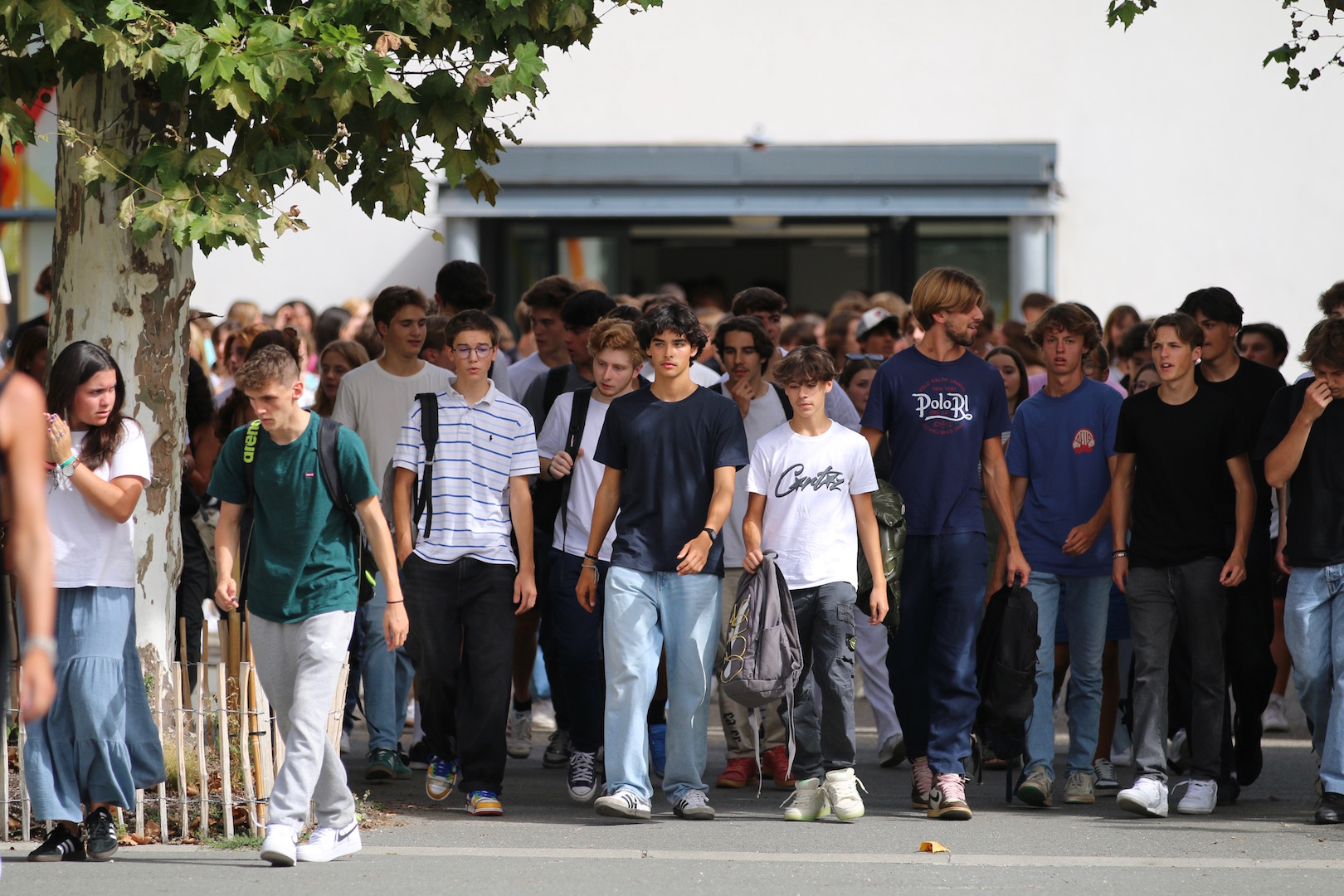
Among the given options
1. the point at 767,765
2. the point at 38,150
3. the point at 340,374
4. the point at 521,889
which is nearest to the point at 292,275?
the point at 38,150

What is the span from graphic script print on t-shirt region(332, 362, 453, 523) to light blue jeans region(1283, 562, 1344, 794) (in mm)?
4100

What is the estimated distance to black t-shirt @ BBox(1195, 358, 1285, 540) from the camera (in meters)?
7.61

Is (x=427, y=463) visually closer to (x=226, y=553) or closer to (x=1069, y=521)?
(x=226, y=553)

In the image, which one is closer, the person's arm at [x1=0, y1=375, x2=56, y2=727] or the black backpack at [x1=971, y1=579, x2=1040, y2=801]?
the person's arm at [x1=0, y1=375, x2=56, y2=727]

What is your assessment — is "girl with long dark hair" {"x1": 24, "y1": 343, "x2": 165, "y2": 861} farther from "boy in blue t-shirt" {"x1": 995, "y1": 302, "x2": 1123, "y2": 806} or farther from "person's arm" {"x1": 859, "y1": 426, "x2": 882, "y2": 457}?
"boy in blue t-shirt" {"x1": 995, "y1": 302, "x2": 1123, "y2": 806}

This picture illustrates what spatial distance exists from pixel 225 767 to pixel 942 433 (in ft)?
10.8

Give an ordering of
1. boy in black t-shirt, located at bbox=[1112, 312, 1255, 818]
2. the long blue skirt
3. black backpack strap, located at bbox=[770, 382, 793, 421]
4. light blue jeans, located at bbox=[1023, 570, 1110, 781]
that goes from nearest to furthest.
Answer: the long blue skirt
boy in black t-shirt, located at bbox=[1112, 312, 1255, 818]
light blue jeans, located at bbox=[1023, 570, 1110, 781]
black backpack strap, located at bbox=[770, 382, 793, 421]

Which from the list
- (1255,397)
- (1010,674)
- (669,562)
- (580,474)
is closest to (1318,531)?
(1255,397)

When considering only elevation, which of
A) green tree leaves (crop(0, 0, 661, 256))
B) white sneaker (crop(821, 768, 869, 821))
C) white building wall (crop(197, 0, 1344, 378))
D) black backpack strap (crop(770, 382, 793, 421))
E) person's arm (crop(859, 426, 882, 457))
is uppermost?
white building wall (crop(197, 0, 1344, 378))

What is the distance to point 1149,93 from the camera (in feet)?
54.0

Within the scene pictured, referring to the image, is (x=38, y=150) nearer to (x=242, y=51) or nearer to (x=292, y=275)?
(x=292, y=275)

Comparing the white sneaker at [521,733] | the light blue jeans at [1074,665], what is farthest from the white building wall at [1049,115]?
the light blue jeans at [1074,665]

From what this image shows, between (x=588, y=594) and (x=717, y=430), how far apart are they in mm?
894

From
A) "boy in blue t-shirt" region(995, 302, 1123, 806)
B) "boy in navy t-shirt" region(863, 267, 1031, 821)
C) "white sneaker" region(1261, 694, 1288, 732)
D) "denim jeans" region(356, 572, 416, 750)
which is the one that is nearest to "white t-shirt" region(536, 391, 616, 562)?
"denim jeans" region(356, 572, 416, 750)
